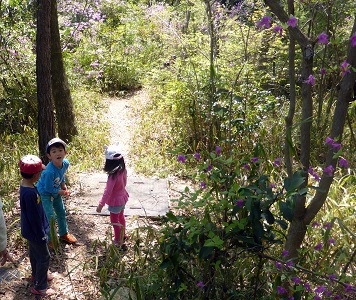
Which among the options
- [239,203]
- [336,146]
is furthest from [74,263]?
[336,146]

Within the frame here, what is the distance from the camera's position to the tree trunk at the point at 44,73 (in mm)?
4738

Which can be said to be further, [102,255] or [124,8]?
[124,8]

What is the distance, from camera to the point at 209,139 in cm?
588

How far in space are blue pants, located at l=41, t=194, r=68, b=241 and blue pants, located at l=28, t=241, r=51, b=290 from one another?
0.40 m

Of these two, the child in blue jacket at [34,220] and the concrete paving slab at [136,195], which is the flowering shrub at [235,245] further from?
the concrete paving slab at [136,195]

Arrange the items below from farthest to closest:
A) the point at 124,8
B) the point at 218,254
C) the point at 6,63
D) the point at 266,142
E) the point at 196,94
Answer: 1. the point at 124,8
2. the point at 6,63
3. the point at 196,94
4. the point at 266,142
5. the point at 218,254

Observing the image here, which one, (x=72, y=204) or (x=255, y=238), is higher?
(x=255, y=238)

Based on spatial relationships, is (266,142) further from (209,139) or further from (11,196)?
(11,196)

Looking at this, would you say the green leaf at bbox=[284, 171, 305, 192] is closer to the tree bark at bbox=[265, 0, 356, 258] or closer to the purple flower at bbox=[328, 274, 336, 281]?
the tree bark at bbox=[265, 0, 356, 258]

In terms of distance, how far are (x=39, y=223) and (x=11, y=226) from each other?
3.98 ft

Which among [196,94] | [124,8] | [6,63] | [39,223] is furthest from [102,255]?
[124,8]

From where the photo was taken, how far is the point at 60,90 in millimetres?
6137

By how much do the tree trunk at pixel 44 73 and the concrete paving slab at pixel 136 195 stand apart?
2.03ft

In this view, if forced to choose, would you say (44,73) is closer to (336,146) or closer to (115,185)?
(115,185)
